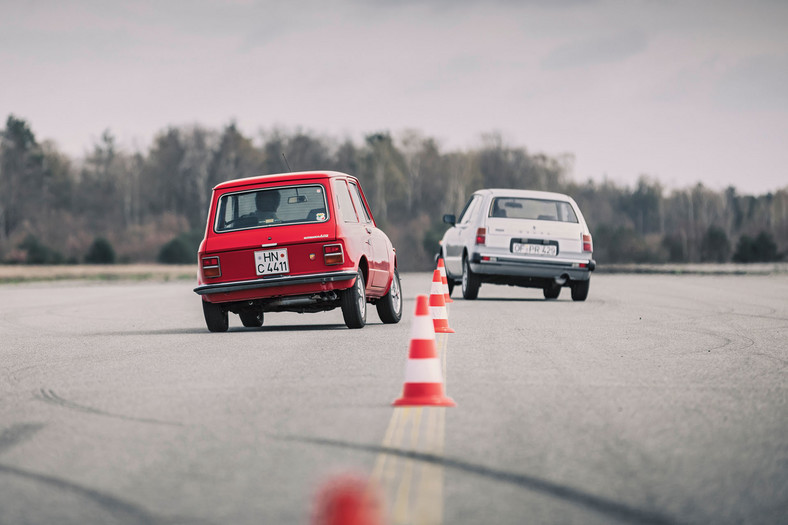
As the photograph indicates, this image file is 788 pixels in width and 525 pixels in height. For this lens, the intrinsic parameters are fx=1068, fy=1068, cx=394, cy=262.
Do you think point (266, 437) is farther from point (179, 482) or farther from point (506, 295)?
point (506, 295)

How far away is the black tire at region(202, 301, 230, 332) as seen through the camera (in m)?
13.0

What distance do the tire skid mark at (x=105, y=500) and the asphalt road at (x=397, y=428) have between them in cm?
1

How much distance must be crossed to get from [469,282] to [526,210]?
1790 millimetres

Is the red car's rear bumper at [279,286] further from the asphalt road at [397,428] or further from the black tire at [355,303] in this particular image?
the asphalt road at [397,428]

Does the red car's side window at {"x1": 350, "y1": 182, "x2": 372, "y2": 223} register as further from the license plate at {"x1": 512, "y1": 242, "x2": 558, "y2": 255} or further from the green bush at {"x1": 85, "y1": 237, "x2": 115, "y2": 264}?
the green bush at {"x1": 85, "y1": 237, "x2": 115, "y2": 264}

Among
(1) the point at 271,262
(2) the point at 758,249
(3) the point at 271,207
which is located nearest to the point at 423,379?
(1) the point at 271,262

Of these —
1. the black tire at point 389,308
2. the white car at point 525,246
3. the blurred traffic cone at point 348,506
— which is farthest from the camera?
the white car at point 525,246

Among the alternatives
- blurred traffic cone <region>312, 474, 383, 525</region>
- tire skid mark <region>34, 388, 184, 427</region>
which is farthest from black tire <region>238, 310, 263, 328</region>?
blurred traffic cone <region>312, 474, 383, 525</region>

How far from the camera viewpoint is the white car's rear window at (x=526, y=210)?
19.0 metres

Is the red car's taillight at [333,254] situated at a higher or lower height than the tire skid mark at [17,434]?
higher

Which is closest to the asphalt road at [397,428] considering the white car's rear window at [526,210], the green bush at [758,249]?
the white car's rear window at [526,210]

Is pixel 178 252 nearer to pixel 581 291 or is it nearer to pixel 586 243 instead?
pixel 581 291

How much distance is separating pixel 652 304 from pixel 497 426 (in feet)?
41.6

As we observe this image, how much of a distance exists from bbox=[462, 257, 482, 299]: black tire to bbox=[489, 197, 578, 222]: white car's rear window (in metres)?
1.09
